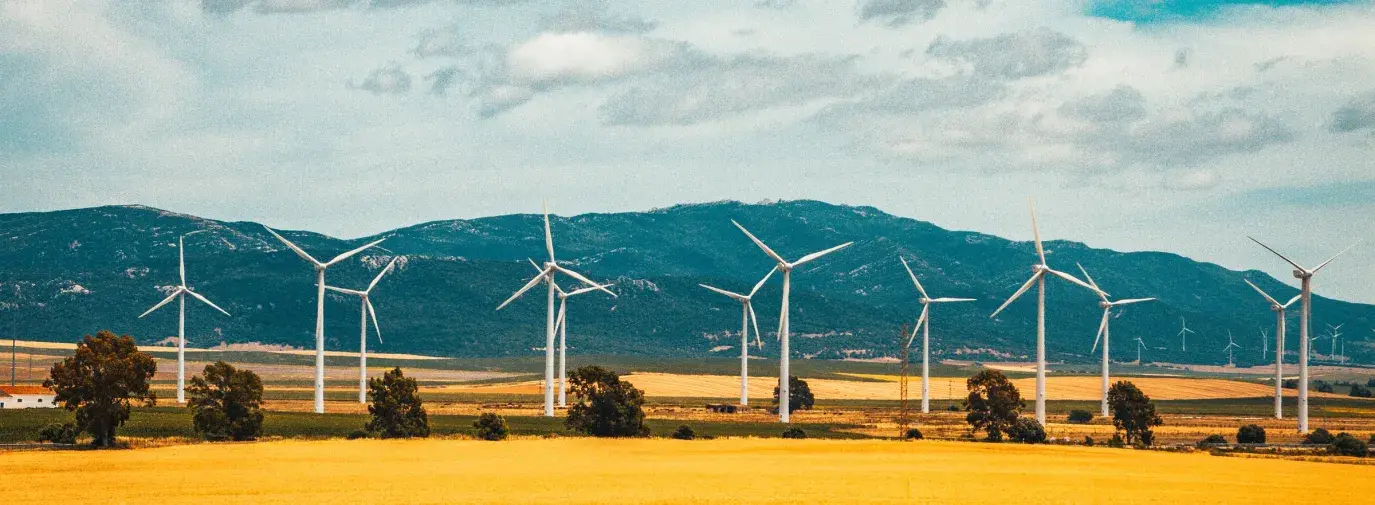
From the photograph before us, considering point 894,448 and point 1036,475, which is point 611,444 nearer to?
point 894,448

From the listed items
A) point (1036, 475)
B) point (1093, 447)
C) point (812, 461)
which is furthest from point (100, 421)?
point (1093, 447)

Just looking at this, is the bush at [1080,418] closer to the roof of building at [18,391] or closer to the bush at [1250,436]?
the bush at [1250,436]

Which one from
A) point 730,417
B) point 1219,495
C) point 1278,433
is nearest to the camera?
point 1219,495

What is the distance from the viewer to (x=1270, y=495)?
288ft

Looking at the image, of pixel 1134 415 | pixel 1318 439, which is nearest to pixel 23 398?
pixel 1134 415

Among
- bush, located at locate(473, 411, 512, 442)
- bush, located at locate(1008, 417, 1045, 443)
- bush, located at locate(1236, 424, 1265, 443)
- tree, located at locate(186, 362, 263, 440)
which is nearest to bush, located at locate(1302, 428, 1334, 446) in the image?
bush, located at locate(1236, 424, 1265, 443)

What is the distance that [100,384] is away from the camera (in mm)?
119562

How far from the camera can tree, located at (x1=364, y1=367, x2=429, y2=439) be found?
137 m

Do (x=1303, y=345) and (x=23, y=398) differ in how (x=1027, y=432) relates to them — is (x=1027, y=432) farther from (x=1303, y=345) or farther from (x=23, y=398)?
(x=23, y=398)

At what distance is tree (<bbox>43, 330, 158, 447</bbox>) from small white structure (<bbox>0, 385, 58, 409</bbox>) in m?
65.5

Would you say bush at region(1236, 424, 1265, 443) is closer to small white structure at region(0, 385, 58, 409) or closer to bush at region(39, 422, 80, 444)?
bush at region(39, 422, 80, 444)

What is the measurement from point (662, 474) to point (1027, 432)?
55.6 meters

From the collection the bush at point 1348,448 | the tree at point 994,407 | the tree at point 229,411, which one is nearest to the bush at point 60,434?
the tree at point 229,411

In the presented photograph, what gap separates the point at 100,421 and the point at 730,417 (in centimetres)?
8343
